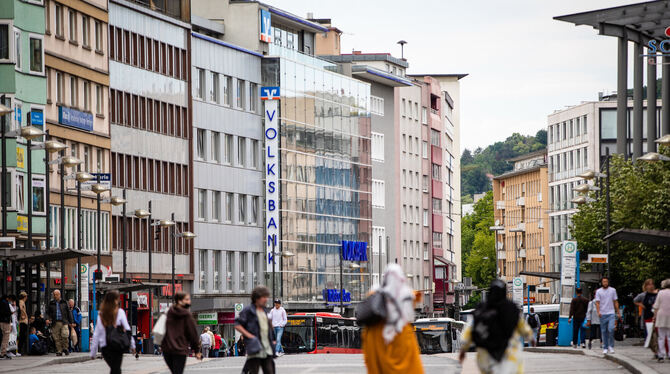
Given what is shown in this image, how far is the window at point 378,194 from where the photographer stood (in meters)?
135

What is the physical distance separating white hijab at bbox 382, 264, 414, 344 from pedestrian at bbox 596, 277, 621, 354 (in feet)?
64.2

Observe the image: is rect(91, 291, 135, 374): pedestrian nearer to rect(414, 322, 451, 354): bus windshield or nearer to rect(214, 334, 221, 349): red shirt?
rect(414, 322, 451, 354): bus windshield

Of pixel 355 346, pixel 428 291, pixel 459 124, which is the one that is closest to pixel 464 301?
pixel 459 124

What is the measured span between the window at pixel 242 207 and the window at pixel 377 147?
109ft

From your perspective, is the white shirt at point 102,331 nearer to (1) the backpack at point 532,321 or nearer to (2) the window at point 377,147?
(1) the backpack at point 532,321

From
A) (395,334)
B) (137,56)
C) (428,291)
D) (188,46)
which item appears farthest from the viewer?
(428,291)

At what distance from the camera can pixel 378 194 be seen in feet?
446

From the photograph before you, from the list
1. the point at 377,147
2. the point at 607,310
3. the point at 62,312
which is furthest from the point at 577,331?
the point at 377,147

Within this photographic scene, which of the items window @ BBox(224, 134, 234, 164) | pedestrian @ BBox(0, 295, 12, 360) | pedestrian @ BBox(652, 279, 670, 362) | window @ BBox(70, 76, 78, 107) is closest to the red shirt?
window @ BBox(70, 76, 78, 107)

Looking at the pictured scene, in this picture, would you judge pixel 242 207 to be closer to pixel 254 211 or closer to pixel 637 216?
pixel 254 211

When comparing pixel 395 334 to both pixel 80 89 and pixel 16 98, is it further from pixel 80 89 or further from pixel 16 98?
pixel 80 89

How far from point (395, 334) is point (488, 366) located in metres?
1.30

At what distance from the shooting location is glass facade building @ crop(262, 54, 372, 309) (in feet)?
351

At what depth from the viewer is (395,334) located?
18203 mm
